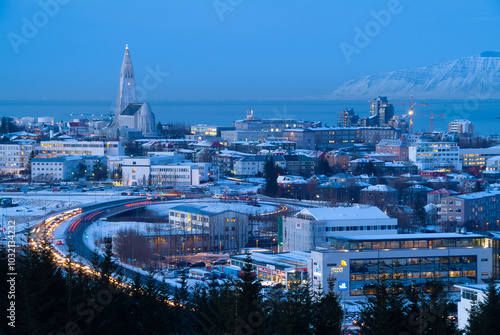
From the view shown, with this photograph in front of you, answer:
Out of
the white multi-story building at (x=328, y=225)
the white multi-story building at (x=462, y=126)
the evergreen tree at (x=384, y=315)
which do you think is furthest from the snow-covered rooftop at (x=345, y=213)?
the white multi-story building at (x=462, y=126)

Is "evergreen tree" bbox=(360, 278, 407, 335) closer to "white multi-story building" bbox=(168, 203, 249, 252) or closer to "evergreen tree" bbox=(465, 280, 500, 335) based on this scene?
"evergreen tree" bbox=(465, 280, 500, 335)

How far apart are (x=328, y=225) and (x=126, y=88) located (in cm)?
Answer: 2836

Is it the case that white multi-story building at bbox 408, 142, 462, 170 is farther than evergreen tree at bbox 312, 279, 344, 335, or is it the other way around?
white multi-story building at bbox 408, 142, 462, 170

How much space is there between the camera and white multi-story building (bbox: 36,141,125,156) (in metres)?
27.4

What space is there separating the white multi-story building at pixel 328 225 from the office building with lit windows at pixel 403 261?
5.09 ft

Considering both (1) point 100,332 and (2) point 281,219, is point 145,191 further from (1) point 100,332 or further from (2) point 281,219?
(1) point 100,332

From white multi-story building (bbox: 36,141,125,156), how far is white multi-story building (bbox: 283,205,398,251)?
16.1m

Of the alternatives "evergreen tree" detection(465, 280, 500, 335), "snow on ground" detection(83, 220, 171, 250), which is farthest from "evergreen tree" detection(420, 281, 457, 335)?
"snow on ground" detection(83, 220, 171, 250)

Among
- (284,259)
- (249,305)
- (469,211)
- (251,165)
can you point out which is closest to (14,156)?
(251,165)

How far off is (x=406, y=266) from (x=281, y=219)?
2.94 m

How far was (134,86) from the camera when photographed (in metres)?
39.2

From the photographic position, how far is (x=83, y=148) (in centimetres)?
2758

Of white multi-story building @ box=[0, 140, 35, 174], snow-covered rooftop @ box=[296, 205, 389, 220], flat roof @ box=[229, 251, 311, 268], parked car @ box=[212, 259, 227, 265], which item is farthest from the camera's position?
white multi-story building @ box=[0, 140, 35, 174]

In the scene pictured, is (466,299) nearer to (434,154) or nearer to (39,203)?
(39,203)
